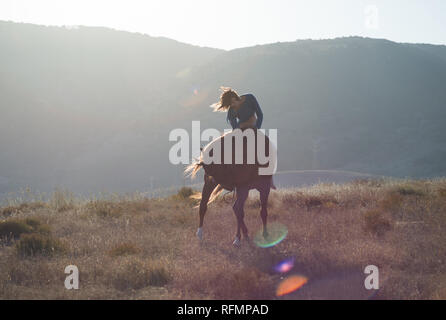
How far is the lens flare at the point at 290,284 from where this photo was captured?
4.61 meters

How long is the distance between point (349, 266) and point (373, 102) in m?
65.4

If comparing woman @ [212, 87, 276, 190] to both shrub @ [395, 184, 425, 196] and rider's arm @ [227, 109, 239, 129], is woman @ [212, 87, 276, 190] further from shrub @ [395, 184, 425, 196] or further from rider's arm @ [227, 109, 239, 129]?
shrub @ [395, 184, 425, 196]

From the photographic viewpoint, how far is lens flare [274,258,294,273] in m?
5.39

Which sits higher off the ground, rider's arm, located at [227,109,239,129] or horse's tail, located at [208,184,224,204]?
rider's arm, located at [227,109,239,129]

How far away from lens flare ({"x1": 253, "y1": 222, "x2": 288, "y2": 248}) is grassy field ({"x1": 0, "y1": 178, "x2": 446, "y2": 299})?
0.16 metres

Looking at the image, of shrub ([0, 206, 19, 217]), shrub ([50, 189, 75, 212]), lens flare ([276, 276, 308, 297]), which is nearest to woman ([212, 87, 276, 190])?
lens flare ([276, 276, 308, 297])

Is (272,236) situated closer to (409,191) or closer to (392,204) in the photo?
(392,204)

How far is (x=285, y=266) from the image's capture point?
552 cm

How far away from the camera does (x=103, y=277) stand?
516cm

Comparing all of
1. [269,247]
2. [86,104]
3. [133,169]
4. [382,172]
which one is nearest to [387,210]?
[269,247]

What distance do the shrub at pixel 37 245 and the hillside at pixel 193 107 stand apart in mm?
38825
